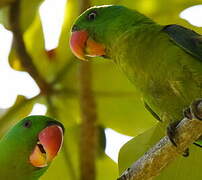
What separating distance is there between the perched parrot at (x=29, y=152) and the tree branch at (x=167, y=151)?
386mm

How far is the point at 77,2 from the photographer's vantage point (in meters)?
2.79

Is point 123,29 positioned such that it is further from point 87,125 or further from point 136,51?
point 87,125

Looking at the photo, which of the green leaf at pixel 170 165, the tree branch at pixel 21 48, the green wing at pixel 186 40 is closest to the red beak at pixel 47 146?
the green leaf at pixel 170 165

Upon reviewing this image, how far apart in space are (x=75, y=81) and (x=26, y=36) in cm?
A: 28

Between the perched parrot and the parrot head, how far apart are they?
268 mm

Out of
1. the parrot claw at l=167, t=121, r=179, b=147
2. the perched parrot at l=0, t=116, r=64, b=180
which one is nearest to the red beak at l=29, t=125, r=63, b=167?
the perched parrot at l=0, t=116, r=64, b=180

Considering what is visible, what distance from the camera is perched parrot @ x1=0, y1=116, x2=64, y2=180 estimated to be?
2.16 metres

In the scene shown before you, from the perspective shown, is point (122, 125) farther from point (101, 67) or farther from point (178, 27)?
point (178, 27)

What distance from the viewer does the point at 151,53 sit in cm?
210

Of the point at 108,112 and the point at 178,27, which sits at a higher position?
the point at 178,27

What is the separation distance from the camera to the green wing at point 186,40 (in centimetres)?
208

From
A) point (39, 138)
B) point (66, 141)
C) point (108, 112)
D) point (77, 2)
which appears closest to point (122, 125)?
point (108, 112)

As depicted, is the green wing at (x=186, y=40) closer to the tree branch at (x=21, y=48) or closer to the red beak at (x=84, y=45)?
the red beak at (x=84, y=45)

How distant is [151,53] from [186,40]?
0.38 feet
